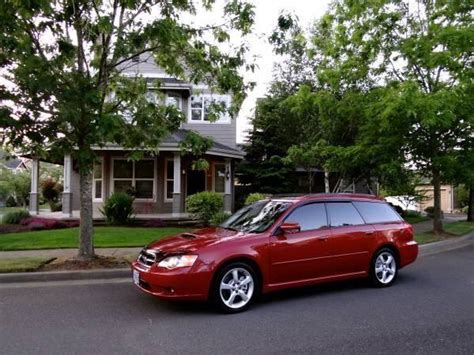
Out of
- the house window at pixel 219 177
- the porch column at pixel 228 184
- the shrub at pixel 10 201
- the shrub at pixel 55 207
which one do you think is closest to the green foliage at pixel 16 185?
the shrub at pixel 10 201

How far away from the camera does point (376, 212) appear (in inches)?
317

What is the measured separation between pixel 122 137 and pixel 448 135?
10627mm

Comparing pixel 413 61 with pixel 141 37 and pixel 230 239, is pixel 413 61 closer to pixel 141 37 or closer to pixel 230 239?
pixel 141 37

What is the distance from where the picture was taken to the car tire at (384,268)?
7.68 m

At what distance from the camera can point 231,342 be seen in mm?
5031

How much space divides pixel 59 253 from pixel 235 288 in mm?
5950

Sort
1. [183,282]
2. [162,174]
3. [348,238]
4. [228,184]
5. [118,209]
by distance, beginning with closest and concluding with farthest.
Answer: [183,282], [348,238], [118,209], [162,174], [228,184]

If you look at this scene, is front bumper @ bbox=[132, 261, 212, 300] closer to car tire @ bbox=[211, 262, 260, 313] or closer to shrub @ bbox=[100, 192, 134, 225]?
car tire @ bbox=[211, 262, 260, 313]

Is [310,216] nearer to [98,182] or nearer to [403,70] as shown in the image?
[403,70]

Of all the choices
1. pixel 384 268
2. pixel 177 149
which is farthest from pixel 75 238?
pixel 384 268

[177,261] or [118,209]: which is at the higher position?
[118,209]

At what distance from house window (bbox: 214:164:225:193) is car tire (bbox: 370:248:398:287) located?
14.8 meters

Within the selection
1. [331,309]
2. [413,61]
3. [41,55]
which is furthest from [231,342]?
[413,61]

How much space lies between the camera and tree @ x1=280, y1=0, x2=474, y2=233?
13.0 metres
